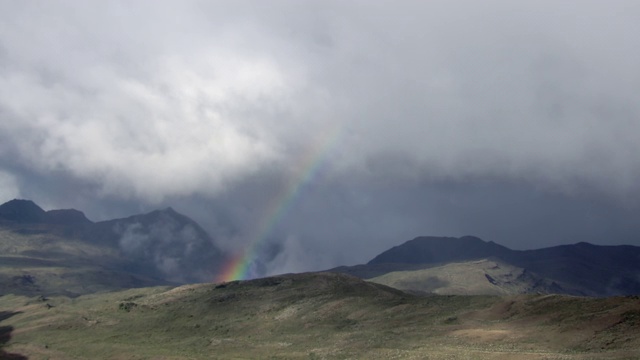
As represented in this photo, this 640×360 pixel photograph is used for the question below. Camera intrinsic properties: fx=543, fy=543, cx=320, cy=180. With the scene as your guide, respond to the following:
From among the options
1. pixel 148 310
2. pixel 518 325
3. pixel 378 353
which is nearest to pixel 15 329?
pixel 148 310

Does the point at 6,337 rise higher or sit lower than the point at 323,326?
higher

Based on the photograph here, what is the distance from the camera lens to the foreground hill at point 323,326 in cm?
7744

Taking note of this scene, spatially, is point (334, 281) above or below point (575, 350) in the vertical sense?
above

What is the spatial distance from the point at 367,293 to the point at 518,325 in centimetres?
6153

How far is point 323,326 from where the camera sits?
120 metres

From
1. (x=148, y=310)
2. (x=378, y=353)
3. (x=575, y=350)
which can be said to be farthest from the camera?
(x=148, y=310)

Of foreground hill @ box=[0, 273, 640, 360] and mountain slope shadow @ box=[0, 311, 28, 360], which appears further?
mountain slope shadow @ box=[0, 311, 28, 360]

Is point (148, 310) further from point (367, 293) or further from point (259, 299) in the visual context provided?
point (367, 293)

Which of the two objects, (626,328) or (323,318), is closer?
(626,328)

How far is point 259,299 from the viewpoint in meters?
160

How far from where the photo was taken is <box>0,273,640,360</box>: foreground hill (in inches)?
3049

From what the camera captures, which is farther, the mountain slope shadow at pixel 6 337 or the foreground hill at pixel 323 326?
the mountain slope shadow at pixel 6 337

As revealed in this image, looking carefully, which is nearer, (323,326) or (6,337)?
(323,326)

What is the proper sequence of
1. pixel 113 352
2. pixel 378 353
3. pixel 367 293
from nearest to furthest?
pixel 378 353
pixel 113 352
pixel 367 293
